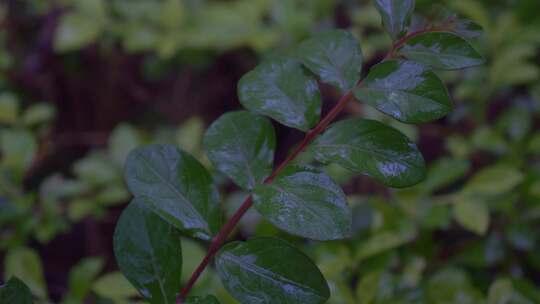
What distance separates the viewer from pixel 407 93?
0.53 metres

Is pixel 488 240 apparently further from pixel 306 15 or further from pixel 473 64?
pixel 306 15

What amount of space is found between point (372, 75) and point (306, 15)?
84cm

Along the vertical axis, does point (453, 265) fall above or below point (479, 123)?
below

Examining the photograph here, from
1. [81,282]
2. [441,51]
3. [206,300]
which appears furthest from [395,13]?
[81,282]

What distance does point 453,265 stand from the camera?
0.96 m

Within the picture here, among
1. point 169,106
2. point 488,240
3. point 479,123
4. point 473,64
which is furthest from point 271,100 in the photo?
point 169,106

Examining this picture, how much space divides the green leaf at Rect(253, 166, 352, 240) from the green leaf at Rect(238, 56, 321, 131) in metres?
0.06

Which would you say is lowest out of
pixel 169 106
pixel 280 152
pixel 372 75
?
pixel 280 152

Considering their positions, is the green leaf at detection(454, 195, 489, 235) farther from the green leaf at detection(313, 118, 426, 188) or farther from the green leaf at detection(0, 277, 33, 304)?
the green leaf at detection(0, 277, 33, 304)

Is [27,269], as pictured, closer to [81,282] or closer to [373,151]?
[81,282]

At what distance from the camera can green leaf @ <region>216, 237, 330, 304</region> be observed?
0.51m

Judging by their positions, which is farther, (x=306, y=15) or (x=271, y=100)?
(x=306, y=15)

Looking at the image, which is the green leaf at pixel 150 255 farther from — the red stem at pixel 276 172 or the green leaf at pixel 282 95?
the green leaf at pixel 282 95

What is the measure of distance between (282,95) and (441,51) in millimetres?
163
